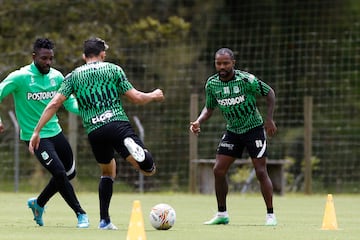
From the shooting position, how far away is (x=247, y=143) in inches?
493

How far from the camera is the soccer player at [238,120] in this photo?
1234cm

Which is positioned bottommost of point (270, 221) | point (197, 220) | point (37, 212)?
point (197, 220)

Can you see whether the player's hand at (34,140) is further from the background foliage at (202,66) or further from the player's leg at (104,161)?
the background foliage at (202,66)

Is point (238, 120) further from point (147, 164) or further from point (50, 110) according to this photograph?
point (50, 110)

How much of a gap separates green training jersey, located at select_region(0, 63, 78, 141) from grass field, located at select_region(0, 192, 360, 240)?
111cm

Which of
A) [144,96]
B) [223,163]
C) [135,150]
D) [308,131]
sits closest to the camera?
[135,150]

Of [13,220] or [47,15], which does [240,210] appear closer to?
[13,220]

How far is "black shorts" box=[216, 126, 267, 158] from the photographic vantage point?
12.4 metres

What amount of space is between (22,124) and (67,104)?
596 millimetres

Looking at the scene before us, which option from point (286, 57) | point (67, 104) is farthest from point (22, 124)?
point (286, 57)

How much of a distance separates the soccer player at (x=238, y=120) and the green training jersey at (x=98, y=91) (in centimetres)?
181

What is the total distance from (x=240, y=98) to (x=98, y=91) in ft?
7.34

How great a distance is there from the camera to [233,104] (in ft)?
40.9

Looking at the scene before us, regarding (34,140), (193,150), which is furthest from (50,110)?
(193,150)
